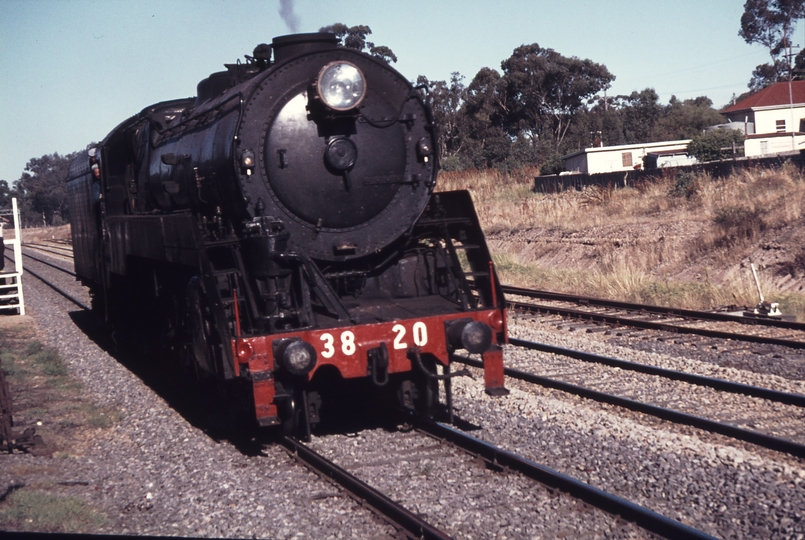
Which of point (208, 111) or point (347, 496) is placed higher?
point (208, 111)

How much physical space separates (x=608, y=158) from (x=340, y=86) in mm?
39139

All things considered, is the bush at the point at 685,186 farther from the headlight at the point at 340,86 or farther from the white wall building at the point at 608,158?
the white wall building at the point at 608,158

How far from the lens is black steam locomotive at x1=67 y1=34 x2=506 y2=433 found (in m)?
6.05

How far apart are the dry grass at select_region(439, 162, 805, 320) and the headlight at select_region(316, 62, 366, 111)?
8315 mm

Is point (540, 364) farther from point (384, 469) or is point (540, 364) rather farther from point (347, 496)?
point (347, 496)

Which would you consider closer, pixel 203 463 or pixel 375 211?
pixel 203 463

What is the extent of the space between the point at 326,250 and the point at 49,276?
2344cm

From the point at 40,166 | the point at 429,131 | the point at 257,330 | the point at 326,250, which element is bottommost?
the point at 257,330

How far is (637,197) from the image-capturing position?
24172 millimetres

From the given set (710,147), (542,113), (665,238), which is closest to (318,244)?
(665,238)

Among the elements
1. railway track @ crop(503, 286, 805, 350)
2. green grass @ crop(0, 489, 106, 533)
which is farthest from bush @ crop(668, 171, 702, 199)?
green grass @ crop(0, 489, 106, 533)

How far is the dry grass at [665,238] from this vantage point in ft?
48.9

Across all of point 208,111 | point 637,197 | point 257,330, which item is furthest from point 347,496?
point 637,197

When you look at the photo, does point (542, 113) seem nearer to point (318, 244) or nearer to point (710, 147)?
point (710, 147)
